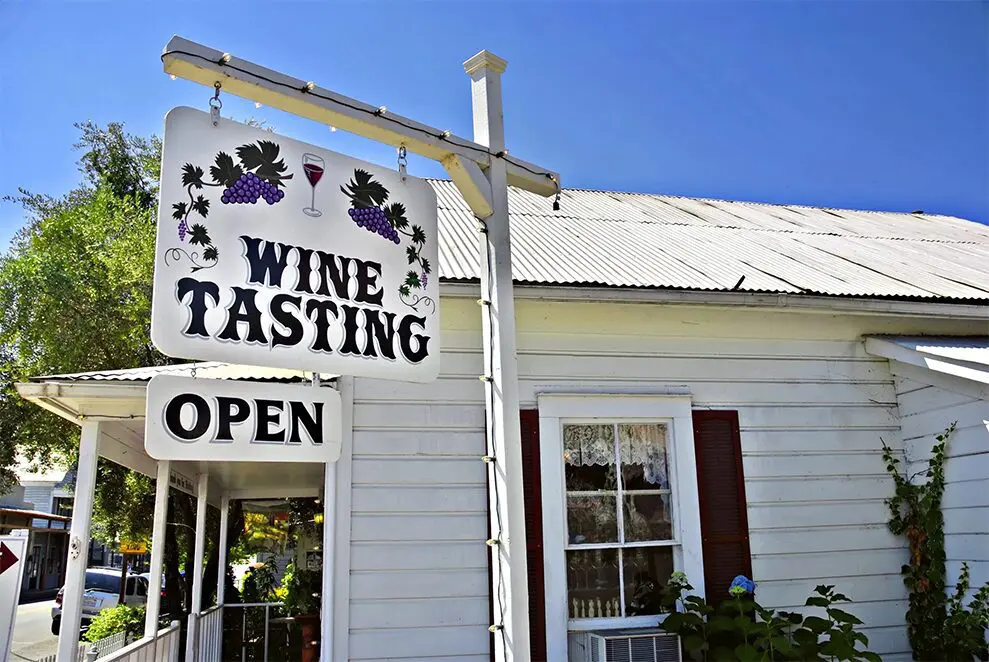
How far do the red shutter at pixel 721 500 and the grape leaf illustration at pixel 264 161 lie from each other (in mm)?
3892

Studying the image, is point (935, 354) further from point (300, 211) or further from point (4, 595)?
point (4, 595)

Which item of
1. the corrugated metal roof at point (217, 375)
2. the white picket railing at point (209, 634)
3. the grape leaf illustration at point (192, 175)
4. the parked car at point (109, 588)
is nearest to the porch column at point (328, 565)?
the corrugated metal roof at point (217, 375)

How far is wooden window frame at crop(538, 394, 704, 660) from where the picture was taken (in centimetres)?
536

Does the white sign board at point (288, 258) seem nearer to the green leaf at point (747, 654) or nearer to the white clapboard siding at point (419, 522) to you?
the white clapboard siding at point (419, 522)

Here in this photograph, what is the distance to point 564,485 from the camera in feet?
18.4

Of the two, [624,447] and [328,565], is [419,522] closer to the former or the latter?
[328,565]

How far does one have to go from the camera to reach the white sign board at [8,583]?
4709 mm

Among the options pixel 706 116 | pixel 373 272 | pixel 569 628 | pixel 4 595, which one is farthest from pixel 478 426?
pixel 706 116

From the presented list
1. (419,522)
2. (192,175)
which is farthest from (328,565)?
(192,175)

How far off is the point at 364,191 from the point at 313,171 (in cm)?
24

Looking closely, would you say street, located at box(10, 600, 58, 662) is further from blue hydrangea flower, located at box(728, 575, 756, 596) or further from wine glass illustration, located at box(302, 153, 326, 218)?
wine glass illustration, located at box(302, 153, 326, 218)

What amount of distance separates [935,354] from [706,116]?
3072 mm

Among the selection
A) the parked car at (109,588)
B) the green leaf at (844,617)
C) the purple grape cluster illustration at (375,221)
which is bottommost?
the parked car at (109,588)

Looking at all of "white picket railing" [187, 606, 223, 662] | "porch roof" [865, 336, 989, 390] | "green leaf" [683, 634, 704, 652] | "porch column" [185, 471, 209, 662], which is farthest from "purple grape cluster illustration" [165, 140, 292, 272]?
"white picket railing" [187, 606, 223, 662]
